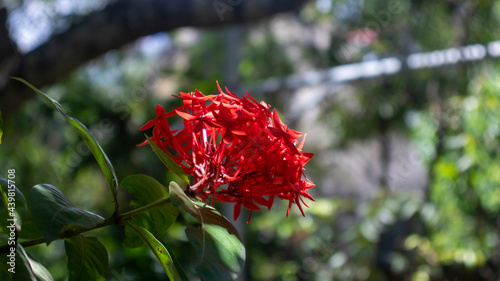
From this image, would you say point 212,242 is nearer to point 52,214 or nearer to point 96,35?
point 52,214

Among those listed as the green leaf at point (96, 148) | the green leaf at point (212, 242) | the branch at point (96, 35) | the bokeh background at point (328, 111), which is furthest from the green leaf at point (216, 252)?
the branch at point (96, 35)

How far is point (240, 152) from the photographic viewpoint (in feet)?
1.59

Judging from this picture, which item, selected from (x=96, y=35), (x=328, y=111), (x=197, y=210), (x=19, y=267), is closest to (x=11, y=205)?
(x=19, y=267)

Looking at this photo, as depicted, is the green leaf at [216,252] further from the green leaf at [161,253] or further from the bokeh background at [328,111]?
the bokeh background at [328,111]

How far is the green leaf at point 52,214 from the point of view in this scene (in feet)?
1.26

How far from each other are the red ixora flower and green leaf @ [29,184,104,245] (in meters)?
0.12

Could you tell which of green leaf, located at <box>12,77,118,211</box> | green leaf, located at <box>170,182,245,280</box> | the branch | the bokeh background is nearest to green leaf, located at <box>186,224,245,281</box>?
green leaf, located at <box>170,182,245,280</box>

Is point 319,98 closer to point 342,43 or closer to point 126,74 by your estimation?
point 342,43

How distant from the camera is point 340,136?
367 cm

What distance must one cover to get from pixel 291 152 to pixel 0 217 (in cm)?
33

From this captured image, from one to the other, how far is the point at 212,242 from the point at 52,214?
0.14 m

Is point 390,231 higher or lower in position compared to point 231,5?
lower

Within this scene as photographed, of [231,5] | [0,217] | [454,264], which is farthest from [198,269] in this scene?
[454,264]

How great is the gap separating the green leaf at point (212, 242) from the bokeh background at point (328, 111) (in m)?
1.11
